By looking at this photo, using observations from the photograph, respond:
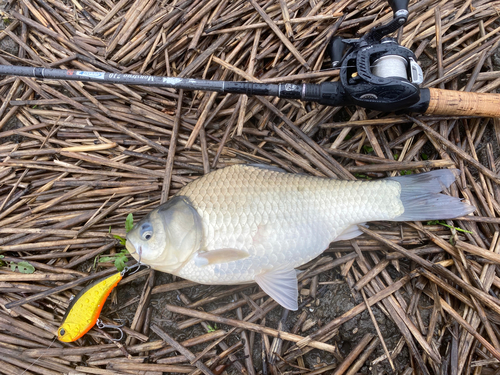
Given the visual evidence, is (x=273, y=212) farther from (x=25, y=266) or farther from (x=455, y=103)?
(x=25, y=266)

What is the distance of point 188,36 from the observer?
109 inches

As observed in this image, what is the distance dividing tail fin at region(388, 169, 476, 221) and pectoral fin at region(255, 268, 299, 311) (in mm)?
974

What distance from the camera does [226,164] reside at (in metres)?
2.74

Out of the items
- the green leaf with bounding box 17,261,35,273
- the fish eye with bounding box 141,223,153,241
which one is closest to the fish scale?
the fish eye with bounding box 141,223,153,241

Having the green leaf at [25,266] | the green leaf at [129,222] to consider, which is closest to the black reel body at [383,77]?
the green leaf at [129,222]

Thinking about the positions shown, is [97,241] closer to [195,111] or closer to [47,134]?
[47,134]

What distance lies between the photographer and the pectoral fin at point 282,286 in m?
2.31

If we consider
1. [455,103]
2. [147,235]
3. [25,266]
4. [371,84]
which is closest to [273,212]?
[147,235]

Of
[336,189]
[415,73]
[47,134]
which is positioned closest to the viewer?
[415,73]

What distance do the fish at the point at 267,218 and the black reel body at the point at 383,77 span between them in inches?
24.9

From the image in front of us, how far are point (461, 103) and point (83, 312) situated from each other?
343cm

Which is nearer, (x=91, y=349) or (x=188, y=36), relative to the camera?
(x=91, y=349)

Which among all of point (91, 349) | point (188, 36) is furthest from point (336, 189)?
point (91, 349)

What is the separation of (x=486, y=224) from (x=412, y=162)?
80 centimetres
